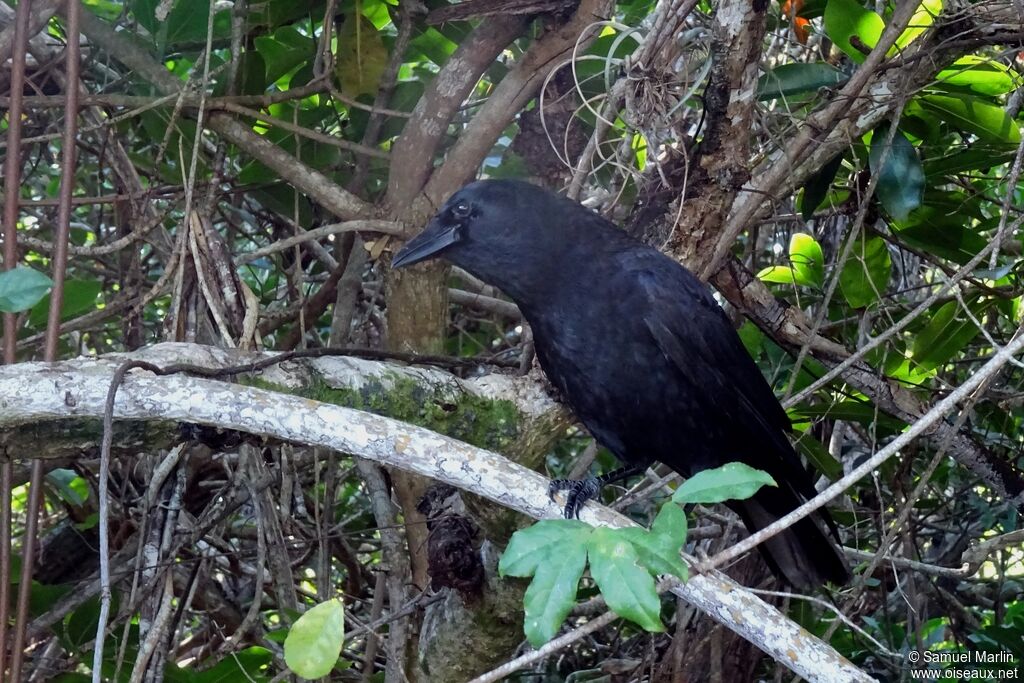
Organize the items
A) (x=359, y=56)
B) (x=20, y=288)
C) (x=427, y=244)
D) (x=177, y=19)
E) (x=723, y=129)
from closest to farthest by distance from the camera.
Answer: (x=20, y=288) < (x=723, y=129) < (x=427, y=244) < (x=177, y=19) < (x=359, y=56)

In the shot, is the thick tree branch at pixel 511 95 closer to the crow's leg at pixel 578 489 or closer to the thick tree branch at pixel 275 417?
the crow's leg at pixel 578 489

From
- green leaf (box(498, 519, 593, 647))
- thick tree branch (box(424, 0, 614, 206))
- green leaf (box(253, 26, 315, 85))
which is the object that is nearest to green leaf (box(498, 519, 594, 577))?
green leaf (box(498, 519, 593, 647))

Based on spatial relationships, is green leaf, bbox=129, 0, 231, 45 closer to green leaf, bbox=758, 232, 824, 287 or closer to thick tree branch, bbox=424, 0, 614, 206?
thick tree branch, bbox=424, 0, 614, 206

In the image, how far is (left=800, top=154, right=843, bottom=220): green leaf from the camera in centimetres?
294

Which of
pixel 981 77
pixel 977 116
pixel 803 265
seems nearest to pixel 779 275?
pixel 803 265

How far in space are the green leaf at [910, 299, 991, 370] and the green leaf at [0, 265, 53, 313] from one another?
2.51 metres

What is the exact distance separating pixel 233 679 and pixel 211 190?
137 centimetres

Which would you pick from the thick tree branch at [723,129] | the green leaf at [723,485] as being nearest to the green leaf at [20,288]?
the green leaf at [723,485]

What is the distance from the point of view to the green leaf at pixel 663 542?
139cm

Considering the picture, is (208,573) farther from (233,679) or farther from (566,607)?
(566,607)

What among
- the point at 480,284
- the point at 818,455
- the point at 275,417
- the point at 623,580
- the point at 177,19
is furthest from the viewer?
the point at 480,284

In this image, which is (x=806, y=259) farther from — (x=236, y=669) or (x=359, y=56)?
(x=236, y=669)

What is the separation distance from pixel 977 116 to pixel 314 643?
2.35m

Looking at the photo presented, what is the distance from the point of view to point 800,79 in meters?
2.79
